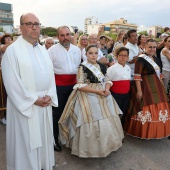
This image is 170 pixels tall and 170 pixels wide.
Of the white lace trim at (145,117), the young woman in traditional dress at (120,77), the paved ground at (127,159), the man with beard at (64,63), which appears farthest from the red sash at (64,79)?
the white lace trim at (145,117)

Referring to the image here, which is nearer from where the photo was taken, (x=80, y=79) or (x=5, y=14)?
(x=80, y=79)

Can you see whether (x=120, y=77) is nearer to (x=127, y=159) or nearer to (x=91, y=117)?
(x=91, y=117)

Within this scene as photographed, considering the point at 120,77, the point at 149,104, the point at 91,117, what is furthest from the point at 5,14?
the point at 91,117

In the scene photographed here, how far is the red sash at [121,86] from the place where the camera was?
3.44 metres

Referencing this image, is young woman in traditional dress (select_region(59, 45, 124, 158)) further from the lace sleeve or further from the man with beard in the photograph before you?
the man with beard

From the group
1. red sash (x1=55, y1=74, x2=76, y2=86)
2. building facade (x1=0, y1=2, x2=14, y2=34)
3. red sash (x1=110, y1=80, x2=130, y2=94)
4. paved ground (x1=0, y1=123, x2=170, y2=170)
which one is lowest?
paved ground (x1=0, y1=123, x2=170, y2=170)

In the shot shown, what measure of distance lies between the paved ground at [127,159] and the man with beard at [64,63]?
407 millimetres

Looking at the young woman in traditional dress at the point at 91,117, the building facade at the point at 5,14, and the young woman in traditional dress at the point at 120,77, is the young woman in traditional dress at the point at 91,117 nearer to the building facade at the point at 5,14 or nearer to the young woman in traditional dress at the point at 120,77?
the young woman in traditional dress at the point at 120,77

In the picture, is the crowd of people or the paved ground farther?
the paved ground

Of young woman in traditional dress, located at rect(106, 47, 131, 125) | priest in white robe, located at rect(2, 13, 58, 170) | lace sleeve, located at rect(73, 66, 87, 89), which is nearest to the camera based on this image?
priest in white robe, located at rect(2, 13, 58, 170)

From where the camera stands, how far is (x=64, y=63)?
10.6 feet

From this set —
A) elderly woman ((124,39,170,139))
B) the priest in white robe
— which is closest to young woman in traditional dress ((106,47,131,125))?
elderly woman ((124,39,170,139))

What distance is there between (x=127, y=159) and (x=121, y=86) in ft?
3.80

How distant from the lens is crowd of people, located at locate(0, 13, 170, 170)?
7.51ft
